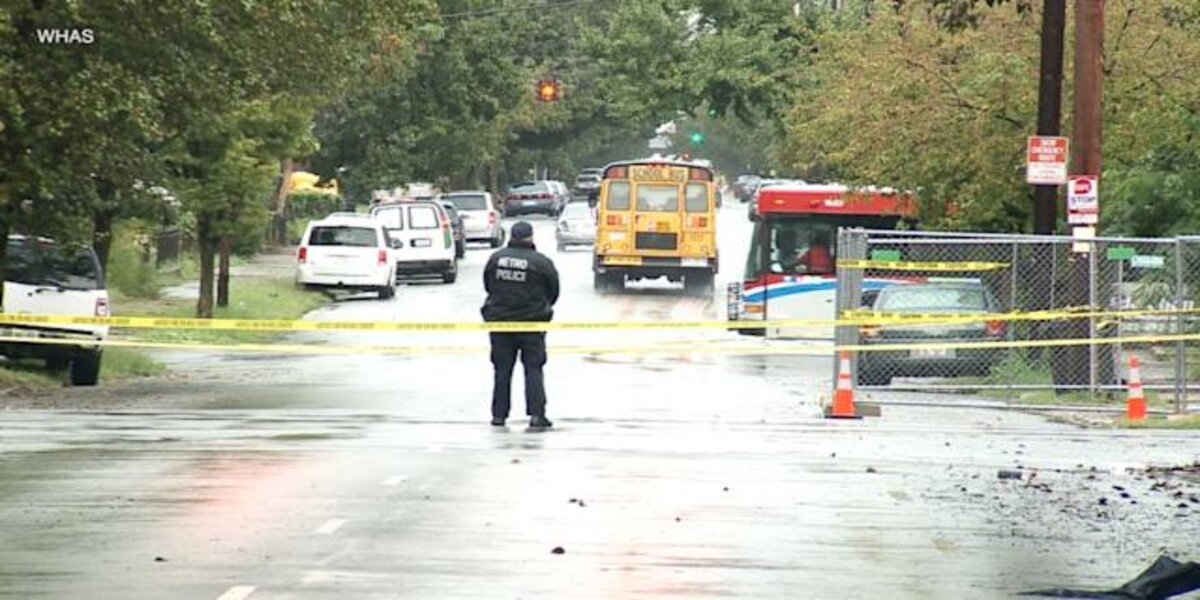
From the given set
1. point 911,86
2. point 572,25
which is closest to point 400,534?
point 911,86

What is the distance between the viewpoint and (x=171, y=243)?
4759 cm

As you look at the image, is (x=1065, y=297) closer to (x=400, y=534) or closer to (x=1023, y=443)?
(x=1023, y=443)

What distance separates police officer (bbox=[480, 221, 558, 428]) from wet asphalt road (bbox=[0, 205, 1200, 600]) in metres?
0.36

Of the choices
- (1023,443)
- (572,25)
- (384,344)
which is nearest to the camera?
(1023,443)

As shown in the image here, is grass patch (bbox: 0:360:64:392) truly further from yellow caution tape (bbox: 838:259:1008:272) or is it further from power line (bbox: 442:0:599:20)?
power line (bbox: 442:0:599:20)

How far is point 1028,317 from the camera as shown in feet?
63.2

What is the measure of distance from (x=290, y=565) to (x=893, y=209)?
2507 centimetres

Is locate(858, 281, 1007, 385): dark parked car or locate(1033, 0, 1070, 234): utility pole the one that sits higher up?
locate(1033, 0, 1070, 234): utility pole

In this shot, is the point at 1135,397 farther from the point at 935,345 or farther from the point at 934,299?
the point at 934,299

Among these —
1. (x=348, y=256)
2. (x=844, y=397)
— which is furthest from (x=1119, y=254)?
(x=348, y=256)

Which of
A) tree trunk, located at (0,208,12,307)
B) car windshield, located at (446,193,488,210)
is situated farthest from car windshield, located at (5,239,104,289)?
car windshield, located at (446,193,488,210)

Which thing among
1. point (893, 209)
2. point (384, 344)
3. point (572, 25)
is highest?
point (572, 25)

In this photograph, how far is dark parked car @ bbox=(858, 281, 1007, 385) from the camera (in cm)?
2131

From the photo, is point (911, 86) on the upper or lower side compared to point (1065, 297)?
upper
